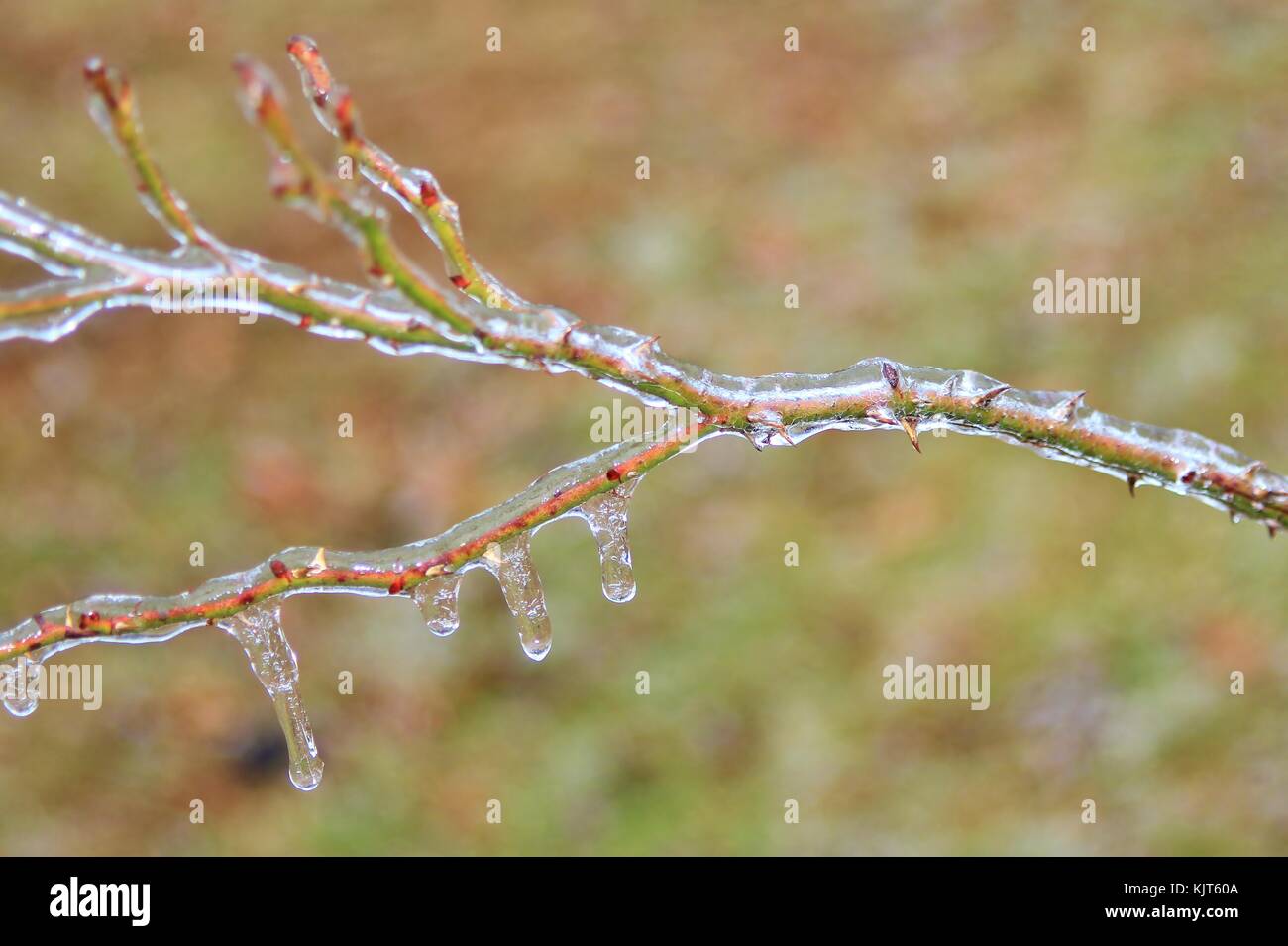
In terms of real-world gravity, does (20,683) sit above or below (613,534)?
below

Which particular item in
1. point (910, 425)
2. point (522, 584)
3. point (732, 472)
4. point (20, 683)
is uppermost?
point (732, 472)

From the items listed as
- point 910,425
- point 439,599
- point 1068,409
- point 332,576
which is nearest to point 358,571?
point 332,576

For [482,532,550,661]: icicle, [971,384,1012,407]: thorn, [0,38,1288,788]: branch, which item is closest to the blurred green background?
[482,532,550,661]: icicle

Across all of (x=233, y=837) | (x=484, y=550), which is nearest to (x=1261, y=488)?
(x=484, y=550)

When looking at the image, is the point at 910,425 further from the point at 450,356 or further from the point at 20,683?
the point at 20,683

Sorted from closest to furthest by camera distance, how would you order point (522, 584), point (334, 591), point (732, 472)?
Answer: point (334, 591)
point (522, 584)
point (732, 472)

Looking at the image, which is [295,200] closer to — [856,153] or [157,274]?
[157,274]

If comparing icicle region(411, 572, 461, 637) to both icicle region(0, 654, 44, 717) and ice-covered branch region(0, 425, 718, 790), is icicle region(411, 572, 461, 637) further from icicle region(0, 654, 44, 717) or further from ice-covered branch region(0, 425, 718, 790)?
icicle region(0, 654, 44, 717)
